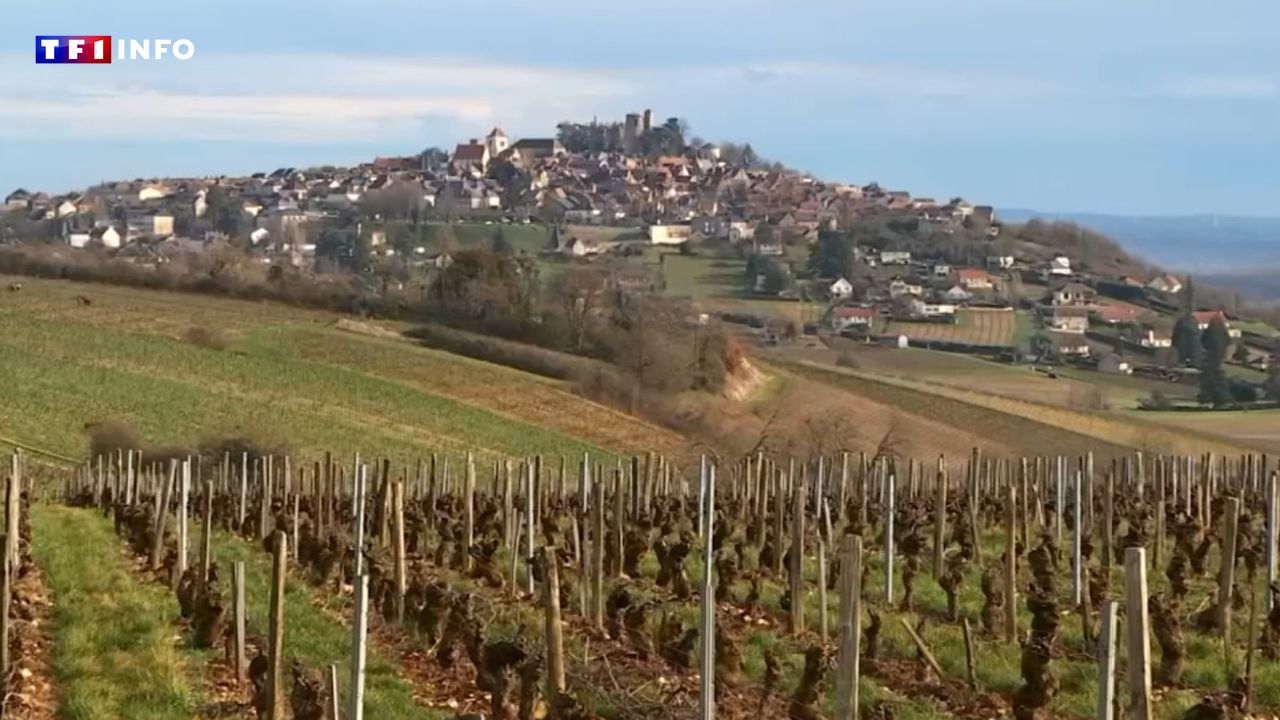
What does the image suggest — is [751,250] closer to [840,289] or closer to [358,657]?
[840,289]

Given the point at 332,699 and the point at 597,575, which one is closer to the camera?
the point at 332,699

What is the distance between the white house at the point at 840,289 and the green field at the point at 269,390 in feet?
139

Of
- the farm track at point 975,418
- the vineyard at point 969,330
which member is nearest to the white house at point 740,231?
the vineyard at point 969,330

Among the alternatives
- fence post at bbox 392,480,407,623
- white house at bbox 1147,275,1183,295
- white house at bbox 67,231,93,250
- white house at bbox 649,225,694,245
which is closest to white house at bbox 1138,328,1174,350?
white house at bbox 1147,275,1183,295

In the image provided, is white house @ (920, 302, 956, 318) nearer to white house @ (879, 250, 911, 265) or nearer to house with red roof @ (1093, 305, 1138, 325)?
house with red roof @ (1093, 305, 1138, 325)

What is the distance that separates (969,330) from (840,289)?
45.7 ft

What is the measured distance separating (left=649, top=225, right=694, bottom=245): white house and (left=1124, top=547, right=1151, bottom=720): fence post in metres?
114

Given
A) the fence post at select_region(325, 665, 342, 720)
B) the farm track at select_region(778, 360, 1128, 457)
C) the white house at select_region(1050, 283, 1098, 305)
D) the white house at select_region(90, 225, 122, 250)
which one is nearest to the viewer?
the fence post at select_region(325, 665, 342, 720)

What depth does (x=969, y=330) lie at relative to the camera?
284ft

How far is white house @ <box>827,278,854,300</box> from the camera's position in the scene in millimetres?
97625

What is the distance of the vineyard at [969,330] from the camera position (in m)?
83.4

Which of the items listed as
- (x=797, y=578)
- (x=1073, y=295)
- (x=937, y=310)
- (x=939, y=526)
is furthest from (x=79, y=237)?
(x=797, y=578)

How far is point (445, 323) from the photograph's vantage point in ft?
213

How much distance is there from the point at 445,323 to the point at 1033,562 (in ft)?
166
